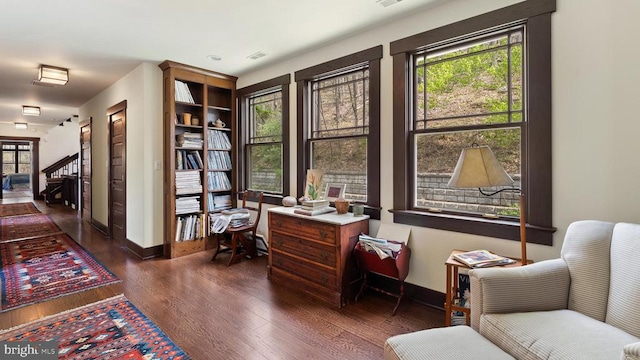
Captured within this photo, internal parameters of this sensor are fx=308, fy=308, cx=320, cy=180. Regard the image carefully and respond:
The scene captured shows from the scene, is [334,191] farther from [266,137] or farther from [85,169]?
[85,169]

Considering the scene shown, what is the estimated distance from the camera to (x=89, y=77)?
452 centimetres

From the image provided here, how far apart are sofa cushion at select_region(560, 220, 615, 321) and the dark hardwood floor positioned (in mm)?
985

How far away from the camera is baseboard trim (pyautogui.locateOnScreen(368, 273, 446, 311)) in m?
2.54

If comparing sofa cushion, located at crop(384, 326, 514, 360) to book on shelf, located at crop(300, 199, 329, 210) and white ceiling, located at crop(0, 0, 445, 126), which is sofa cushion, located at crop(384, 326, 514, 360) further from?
white ceiling, located at crop(0, 0, 445, 126)

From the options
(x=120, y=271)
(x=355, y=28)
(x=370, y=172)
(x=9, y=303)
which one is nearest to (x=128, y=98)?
(x=120, y=271)

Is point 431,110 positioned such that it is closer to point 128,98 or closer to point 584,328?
point 584,328

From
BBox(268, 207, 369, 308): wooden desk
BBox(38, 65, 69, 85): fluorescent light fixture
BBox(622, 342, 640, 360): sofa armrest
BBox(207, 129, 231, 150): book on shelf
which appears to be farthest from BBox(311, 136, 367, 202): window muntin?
BBox(38, 65, 69, 85): fluorescent light fixture

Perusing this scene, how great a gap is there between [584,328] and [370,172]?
1.89m

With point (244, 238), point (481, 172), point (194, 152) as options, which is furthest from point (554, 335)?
point (194, 152)

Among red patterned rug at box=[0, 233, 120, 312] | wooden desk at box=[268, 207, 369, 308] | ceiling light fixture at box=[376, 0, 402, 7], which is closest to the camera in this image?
ceiling light fixture at box=[376, 0, 402, 7]

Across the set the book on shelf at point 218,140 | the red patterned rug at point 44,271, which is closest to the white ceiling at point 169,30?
the book on shelf at point 218,140

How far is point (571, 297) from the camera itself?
5.31 ft

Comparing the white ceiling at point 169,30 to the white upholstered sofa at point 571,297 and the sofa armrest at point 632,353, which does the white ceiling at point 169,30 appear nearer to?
the white upholstered sofa at point 571,297

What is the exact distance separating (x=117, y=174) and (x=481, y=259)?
5.10 m
